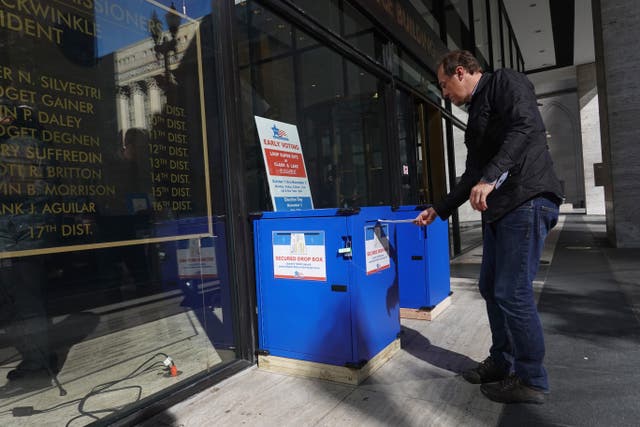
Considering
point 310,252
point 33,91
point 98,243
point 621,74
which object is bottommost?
point 310,252

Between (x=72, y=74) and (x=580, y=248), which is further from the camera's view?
(x=580, y=248)

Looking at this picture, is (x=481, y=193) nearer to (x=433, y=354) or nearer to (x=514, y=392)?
(x=514, y=392)

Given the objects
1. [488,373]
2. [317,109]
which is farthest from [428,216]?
[317,109]

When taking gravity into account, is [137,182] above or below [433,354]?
above

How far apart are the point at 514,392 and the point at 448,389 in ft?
1.21

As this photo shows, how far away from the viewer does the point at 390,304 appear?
310 cm

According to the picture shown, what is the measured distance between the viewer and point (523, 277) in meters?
2.25

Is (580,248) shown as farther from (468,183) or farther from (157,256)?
(157,256)

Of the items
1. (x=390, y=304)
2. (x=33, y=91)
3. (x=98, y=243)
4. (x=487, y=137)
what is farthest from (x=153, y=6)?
(x=390, y=304)

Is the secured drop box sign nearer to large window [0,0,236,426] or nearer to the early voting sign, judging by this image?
large window [0,0,236,426]

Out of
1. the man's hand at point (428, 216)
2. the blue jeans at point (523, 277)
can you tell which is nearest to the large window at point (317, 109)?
the man's hand at point (428, 216)

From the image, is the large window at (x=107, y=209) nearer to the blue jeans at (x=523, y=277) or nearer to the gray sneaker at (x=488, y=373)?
the gray sneaker at (x=488, y=373)

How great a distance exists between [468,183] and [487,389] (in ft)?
3.96

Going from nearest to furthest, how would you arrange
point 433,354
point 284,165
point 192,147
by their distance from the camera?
1. point 192,147
2. point 433,354
3. point 284,165
